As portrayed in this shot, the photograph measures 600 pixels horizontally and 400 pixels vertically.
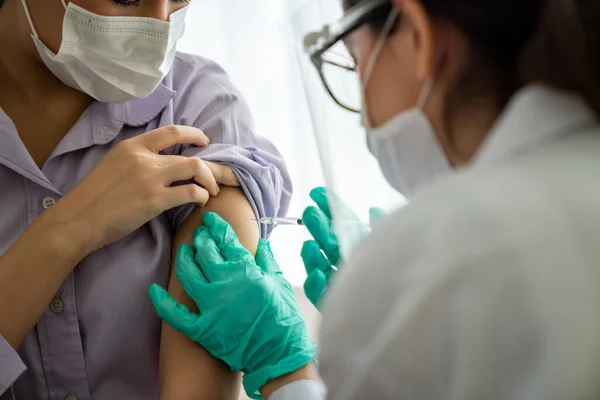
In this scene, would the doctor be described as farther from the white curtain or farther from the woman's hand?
the white curtain

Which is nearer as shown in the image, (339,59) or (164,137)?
(339,59)

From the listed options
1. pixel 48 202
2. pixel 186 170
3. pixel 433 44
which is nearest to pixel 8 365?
pixel 48 202

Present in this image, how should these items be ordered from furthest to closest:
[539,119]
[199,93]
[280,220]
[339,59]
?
[199,93], [280,220], [339,59], [539,119]

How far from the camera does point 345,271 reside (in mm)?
730

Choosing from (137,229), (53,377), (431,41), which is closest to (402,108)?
(431,41)

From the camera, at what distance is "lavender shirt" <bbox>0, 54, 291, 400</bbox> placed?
1.27m

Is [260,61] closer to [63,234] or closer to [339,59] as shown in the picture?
[63,234]

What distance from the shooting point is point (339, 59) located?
99 cm

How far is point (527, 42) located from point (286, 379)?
2.61 ft

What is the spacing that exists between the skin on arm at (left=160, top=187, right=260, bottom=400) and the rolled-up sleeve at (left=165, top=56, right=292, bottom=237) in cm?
3

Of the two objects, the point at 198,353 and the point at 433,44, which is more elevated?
the point at 433,44

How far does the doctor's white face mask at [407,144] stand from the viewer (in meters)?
0.85

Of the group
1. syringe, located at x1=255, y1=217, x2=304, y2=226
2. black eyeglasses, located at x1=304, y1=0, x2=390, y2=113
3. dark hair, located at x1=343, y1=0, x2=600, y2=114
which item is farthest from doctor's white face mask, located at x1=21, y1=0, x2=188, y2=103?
dark hair, located at x1=343, y1=0, x2=600, y2=114

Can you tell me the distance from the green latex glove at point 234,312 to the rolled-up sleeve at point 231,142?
111 mm
